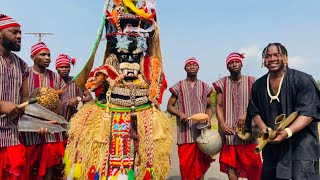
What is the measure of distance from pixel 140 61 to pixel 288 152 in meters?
1.87

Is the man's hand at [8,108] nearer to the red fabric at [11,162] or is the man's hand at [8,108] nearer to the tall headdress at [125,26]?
the red fabric at [11,162]

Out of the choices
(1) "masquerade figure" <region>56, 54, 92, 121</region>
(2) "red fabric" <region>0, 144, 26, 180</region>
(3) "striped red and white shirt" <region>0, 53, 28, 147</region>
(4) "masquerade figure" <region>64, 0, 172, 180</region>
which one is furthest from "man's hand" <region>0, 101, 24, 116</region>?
(1) "masquerade figure" <region>56, 54, 92, 121</region>

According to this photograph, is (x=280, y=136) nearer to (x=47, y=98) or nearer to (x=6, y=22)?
(x=47, y=98)

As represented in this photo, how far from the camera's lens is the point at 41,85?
5320 mm

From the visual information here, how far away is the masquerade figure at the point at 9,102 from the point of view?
390 centimetres

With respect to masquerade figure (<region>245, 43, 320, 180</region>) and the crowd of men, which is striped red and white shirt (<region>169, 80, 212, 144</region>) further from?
masquerade figure (<region>245, 43, 320, 180</region>)

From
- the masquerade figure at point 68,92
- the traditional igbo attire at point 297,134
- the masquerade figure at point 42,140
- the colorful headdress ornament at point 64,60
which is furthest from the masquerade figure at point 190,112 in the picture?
the traditional igbo attire at point 297,134

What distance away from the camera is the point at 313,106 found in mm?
3682

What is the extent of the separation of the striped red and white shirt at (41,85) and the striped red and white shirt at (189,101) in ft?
6.11

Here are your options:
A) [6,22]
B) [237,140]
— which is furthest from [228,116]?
[6,22]

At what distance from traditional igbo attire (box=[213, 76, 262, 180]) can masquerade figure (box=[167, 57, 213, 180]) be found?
43cm

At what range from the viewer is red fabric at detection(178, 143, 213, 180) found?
236 inches

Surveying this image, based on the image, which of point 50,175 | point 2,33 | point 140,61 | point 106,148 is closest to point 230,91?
point 140,61

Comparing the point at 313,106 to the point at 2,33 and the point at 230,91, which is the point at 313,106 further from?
the point at 2,33
